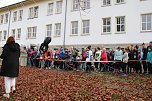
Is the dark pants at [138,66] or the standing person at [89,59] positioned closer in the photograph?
the dark pants at [138,66]

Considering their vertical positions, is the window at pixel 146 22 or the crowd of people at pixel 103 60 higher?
the window at pixel 146 22

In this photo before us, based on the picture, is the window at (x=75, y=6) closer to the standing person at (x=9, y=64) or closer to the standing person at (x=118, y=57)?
the standing person at (x=118, y=57)

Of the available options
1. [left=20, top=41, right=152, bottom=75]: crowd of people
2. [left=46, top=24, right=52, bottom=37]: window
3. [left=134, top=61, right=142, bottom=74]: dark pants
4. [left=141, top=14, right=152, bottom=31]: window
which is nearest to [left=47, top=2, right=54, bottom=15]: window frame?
[left=46, top=24, right=52, bottom=37]: window

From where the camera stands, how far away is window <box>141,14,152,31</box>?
25.2m

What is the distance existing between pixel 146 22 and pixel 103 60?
9.19 metres

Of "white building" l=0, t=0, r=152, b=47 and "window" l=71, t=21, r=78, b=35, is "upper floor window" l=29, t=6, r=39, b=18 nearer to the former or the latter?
"white building" l=0, t=0, r=152, b=47

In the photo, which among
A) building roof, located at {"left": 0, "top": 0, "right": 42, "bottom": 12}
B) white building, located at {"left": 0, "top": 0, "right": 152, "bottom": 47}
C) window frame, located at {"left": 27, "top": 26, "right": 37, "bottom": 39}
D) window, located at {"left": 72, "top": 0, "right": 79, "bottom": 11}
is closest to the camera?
white building, located at {"left": 0, "top": 0, "right": 152, "bottom": 47}

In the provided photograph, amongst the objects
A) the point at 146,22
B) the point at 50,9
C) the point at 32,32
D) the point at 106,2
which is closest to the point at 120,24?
the point at 146,22

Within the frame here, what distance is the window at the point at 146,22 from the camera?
2516cm

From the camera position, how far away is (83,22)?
31.0 m

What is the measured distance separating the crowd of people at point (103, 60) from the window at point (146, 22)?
5.47 meters

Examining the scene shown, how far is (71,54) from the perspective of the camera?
69.5ft

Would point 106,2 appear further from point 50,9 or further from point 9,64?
point 9,64

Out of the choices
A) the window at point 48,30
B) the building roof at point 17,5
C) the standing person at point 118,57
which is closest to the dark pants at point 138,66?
the standing person at point 118,57
